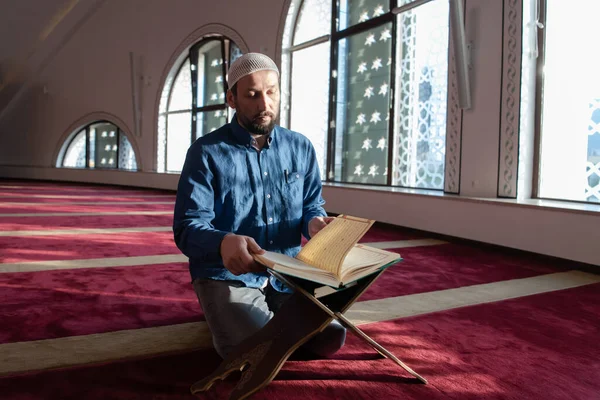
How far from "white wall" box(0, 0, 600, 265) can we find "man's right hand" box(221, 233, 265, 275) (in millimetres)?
2759

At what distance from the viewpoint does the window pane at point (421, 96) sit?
5.22 metres

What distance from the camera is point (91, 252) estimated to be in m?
3.54

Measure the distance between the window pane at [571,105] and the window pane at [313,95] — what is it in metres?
3.37

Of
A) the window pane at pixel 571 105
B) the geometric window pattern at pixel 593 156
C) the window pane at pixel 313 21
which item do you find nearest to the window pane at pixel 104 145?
the window pane at pixel 313 21

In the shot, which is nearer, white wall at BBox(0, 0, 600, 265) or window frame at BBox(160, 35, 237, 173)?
white wall at BBox(0, 0, 600, 265)

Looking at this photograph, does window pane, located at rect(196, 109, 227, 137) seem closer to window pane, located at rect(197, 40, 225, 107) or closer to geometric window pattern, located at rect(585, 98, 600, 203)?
window pane, located at rect(197, 40, 225, 107)

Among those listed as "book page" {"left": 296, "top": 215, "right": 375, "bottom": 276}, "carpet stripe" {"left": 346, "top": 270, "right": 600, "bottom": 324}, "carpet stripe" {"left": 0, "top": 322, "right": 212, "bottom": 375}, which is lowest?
"carpet stripe" {"left": 0, "top": 322, "right": 212, "bottom": 375}

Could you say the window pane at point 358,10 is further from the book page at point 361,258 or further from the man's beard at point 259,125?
the book page at point 361,258

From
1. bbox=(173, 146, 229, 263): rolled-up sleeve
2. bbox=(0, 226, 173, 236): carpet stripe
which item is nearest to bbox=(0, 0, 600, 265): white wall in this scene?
bbox=(0, 226, 173, 236): carpet stripe

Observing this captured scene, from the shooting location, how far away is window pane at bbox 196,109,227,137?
980cm

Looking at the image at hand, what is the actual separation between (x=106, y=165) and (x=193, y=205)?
12.1 m

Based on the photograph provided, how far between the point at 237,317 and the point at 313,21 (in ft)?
20.9

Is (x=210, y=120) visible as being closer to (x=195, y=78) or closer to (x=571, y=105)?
(x=195, y=78)

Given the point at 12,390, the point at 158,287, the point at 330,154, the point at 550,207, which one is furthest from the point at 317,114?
the point at 12,390
